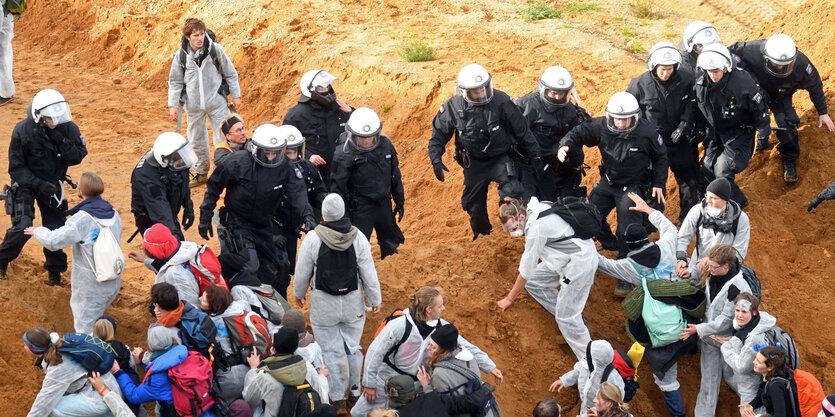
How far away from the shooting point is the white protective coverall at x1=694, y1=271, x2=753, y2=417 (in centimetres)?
801

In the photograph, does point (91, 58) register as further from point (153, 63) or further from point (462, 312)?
point (462, 312)

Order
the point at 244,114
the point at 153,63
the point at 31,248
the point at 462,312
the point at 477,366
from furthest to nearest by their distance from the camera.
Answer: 1. the point at 153,63
2. the point at 244,114
3. the point at 31,248
4. the point at 462,312
5. the point at 477,366

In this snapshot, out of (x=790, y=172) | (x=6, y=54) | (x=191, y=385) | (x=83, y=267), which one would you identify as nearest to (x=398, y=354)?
(x=191, y=385)

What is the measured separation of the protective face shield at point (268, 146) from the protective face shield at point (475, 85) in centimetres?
200

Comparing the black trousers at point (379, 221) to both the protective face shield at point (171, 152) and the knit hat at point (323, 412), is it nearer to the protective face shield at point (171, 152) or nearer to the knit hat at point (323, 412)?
the protective face shield at point (171, 152)

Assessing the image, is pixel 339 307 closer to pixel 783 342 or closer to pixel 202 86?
pixel 783 342

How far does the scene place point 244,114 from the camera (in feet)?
50.9

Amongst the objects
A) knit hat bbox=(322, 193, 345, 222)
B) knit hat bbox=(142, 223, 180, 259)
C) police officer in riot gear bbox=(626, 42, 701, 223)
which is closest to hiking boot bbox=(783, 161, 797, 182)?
police officer in riot gear bbox=(626, 42, 701, 223)

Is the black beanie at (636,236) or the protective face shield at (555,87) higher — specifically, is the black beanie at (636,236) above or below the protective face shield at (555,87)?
below

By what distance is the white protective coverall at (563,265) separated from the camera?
819 centimetres

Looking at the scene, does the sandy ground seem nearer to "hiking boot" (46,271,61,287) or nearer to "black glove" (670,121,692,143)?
"hiking boot" (46,271,61,287)

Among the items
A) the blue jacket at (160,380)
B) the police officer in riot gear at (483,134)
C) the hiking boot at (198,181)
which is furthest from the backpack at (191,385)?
the hiking boot at (198,181)

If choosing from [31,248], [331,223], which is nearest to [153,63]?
[31,248]

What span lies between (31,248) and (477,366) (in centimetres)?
720
